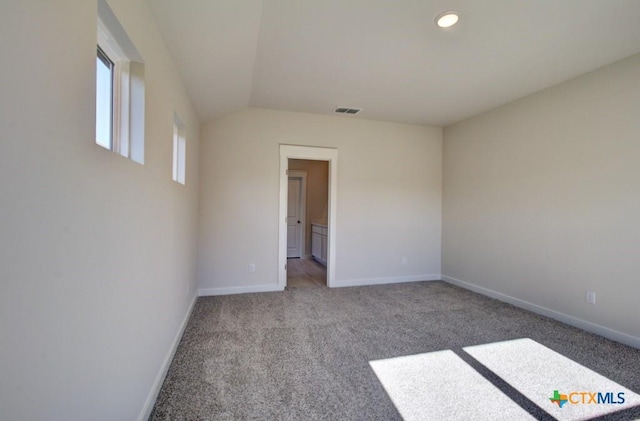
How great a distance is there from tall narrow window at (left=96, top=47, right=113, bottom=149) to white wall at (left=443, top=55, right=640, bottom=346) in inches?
155

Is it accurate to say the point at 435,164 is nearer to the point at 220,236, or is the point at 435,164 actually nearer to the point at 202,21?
the point at 220,236

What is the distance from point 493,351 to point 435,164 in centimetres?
315

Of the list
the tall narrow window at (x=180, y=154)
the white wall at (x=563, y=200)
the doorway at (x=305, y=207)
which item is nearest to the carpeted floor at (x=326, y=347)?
the white wall at (x=563, y=200)

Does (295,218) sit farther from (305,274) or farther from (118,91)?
(118,91)

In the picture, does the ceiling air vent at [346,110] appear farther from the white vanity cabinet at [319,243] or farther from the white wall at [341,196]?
the white vanity cabinet at [319,243]

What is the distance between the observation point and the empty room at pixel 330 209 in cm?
84

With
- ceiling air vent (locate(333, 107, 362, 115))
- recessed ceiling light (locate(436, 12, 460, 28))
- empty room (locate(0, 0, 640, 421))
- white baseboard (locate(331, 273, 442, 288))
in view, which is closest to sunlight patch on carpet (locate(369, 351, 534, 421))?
empty room (locate(0, 0, 640, 421))

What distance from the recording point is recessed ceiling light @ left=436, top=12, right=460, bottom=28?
2.01m

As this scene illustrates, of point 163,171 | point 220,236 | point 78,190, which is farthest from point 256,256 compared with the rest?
point 78,190

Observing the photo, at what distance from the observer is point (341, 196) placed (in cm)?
435

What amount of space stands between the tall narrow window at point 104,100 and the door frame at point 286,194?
273 cm

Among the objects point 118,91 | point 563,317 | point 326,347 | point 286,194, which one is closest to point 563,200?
point 563,317

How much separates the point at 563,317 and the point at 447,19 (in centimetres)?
317

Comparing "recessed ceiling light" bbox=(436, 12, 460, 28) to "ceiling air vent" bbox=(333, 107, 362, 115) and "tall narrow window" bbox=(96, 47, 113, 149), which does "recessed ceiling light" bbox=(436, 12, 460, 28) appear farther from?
"tall narrow window" bbox=(96, 47, 113, 149)
